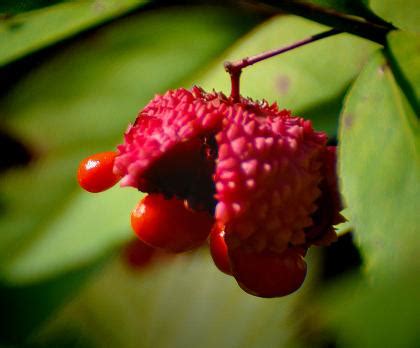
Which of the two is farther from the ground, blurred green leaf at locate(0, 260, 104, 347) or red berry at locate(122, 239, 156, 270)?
blurred green leaf at locate(0, 260, 104, 347)

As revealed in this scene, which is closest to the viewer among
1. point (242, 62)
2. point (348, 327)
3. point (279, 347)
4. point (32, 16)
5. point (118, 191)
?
point (348, 327)

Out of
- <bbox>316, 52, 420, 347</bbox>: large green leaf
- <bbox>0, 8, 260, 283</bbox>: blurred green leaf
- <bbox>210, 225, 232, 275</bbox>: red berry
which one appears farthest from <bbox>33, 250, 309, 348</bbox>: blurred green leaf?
<bbox>316, 52, 420, 347</bbox>: large green leaf

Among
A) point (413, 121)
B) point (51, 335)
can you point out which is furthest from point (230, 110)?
point (51, 335)

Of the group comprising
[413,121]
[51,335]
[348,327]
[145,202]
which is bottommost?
[51,335]

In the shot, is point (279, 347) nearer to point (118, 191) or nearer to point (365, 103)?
point (118, 191)

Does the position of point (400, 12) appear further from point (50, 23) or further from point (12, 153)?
point (12, 153)

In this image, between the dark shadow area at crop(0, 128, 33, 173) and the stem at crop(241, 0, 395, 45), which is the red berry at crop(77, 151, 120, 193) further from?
the dark shadow area at crop(0, 128, 33, 173)

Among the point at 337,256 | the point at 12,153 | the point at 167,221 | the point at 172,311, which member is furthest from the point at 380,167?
the point at 172,311
